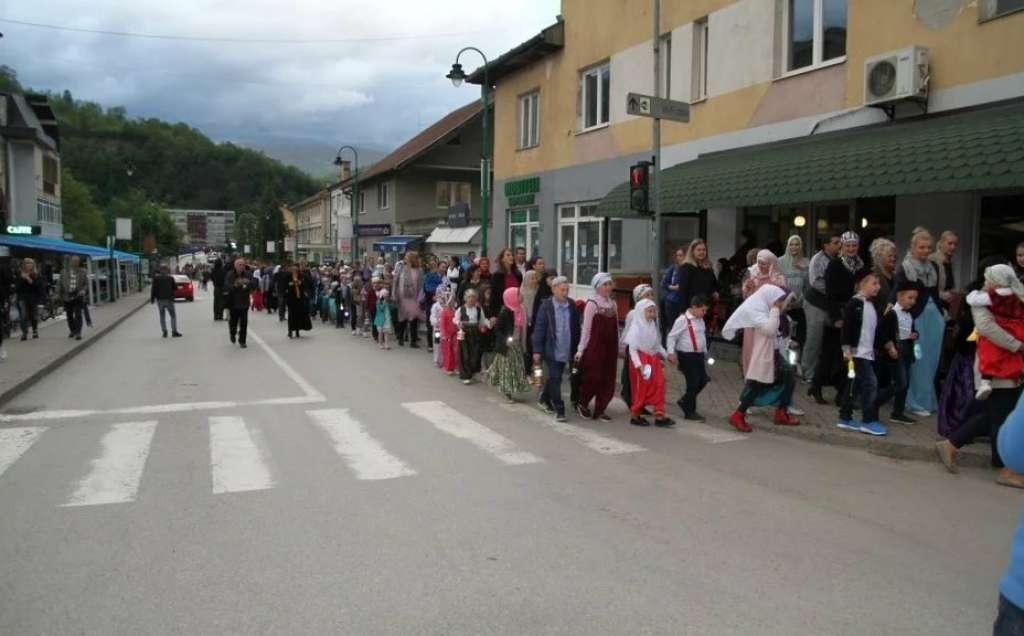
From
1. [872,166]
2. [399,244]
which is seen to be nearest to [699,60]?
[872,166]

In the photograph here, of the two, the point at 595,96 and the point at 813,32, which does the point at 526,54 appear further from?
the point at 813,32

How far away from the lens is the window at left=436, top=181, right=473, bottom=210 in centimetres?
4601

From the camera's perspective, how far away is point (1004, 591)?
231 centimetres

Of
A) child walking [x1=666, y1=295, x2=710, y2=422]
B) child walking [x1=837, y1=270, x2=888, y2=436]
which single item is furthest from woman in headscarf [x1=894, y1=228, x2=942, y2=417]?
child walking [x1=666, y1=295, x2=710, y2=422]

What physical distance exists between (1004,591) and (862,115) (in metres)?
11.3

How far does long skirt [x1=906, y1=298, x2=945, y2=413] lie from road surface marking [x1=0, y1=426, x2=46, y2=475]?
8954 mm

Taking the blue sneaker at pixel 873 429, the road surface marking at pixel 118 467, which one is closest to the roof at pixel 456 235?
the road surface marking at pixel 118 467

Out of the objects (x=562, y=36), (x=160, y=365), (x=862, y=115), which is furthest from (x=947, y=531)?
(x=562, y=36)

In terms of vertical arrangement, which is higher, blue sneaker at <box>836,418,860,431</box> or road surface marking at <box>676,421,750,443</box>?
blue sneaker at <box>836,418,860,431</box>

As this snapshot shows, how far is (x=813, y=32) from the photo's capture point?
44.2 feet

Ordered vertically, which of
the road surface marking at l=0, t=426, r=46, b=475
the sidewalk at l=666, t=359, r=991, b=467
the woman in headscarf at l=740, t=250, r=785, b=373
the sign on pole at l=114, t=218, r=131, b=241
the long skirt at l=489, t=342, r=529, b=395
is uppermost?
the sign on pole at l=114, t=218, r=131, b=241

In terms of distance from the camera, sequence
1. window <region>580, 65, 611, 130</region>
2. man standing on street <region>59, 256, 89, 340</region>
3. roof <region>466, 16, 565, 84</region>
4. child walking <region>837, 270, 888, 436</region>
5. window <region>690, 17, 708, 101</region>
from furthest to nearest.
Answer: roof <region>466, 16, 565, 84</region> < window <region>580, 65, 611, 130</region> < man standing on street <region>59, 256, 89, 340</region> < window <region>690, 17, 708, 101</region> < child walking <region>837, 270, 888, 436</region>

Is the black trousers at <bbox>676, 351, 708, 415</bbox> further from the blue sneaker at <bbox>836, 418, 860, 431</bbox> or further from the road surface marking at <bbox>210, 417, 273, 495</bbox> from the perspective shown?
the road surface marking at <bbox>210, 417, 273, 495</bbox>

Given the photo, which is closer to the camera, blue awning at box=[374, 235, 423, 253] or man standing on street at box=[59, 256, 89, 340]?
man standing on street at box=[59, 256, 89, 340]
